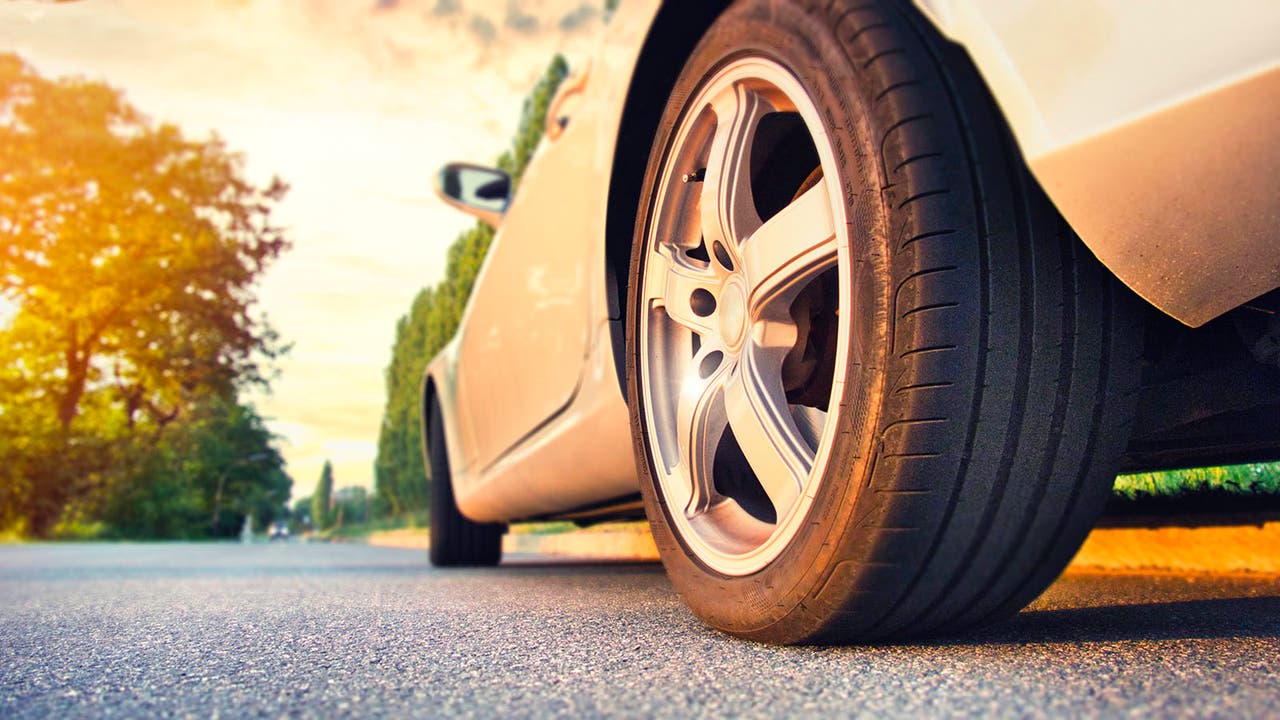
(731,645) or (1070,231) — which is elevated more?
(1070,231)

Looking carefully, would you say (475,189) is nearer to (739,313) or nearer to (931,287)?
(739,313)

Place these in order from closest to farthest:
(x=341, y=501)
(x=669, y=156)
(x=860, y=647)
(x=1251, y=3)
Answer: (x=1251, y=3), (x=860, y=647), (x=669, y=156), (x=341, y=501)

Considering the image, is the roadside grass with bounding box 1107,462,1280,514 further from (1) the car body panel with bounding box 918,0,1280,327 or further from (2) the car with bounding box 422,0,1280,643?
(1) the car body panel with bounding box 918,0,1280,327

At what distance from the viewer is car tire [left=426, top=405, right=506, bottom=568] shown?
453 centimetres

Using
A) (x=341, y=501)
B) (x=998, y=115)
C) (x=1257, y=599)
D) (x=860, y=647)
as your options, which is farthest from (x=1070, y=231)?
(x=341, y=501)

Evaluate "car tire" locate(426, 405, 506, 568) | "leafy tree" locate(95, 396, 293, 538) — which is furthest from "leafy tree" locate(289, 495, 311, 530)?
"car tire" locate(426, 405, 506, 568)

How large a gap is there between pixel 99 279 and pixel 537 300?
69.6ft

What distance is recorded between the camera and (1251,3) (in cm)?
82

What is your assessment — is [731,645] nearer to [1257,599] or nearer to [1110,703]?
[1110,703]

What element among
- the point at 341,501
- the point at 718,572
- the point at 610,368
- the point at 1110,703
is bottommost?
the point at 1110,703

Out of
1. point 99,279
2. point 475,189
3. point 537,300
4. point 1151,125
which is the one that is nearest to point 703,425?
point 1151,125

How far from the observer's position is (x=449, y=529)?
452cm

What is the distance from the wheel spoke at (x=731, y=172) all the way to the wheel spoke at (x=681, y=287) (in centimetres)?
8

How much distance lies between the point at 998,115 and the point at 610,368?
995mm
